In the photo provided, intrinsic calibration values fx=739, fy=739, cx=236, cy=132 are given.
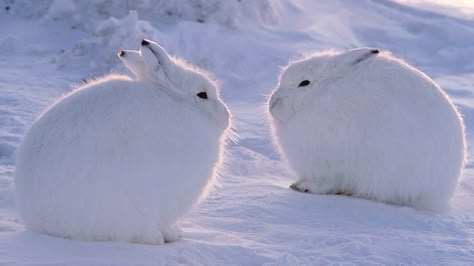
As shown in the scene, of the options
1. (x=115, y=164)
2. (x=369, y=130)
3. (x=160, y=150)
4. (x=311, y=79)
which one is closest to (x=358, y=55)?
(x=311, y=79)

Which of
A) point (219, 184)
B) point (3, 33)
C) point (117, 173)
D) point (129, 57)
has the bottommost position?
point (3, 33)

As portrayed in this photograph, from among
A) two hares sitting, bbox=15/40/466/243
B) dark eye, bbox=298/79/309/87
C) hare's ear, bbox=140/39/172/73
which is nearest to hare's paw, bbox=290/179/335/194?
two hares sitting, bbox=15/40/466/243

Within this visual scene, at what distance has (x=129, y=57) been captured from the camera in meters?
3.87

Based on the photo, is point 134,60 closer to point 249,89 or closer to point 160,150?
point 160,150

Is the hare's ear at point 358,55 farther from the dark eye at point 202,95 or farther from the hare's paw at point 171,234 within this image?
the hare's paw at point 171,234

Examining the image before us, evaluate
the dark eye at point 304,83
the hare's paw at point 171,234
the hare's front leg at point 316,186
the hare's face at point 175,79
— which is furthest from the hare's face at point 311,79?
the hare's paw at point 171,234

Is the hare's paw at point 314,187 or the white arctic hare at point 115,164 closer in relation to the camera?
the white arctic hare at point 115,164

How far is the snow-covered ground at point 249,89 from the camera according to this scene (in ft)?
12.1

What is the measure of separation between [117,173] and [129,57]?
714mm

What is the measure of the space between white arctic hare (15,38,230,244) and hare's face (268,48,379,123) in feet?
5.24

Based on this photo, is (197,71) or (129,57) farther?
(197,71)

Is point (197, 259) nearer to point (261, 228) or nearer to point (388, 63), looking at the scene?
point (261, 228)

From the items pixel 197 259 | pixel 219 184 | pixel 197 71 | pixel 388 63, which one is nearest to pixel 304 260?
Answer: pixel 197 259

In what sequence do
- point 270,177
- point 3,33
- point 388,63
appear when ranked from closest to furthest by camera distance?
point 388,63 < point 270,177 < point 3,33
